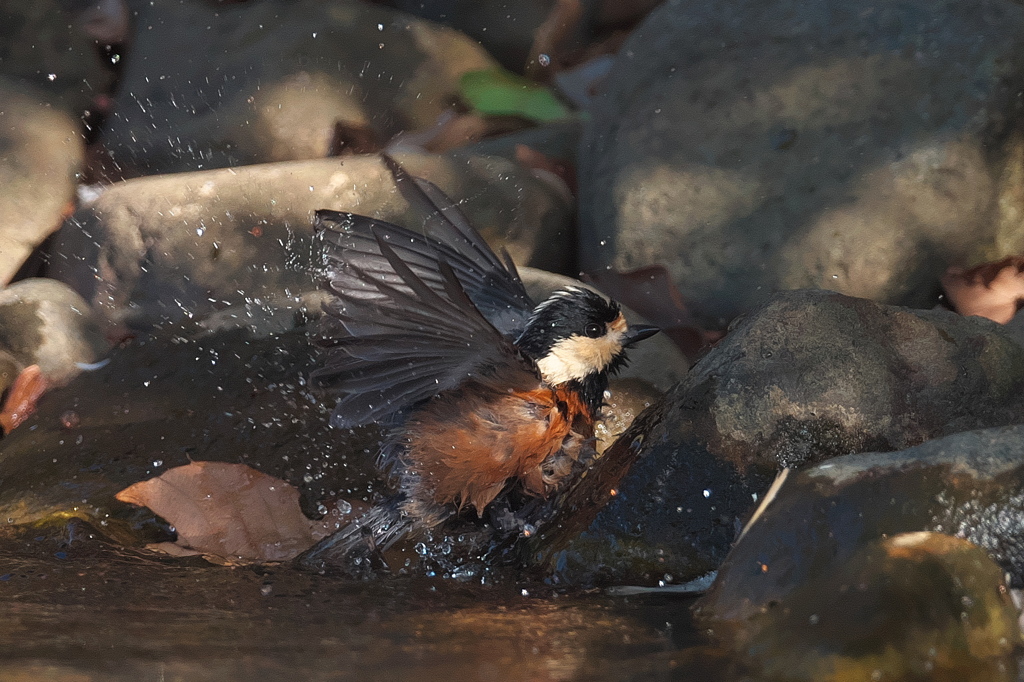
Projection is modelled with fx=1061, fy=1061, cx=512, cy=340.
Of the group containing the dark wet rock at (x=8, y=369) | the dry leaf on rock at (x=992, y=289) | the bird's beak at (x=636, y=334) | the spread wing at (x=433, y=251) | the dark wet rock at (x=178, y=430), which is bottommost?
the dark wet rock at (x=8, y=369)

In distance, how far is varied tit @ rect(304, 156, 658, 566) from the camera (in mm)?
3301

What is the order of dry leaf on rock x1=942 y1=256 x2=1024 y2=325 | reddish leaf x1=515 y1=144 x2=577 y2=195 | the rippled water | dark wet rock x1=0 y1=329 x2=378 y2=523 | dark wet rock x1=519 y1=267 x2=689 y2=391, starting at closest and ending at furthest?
the rippled water < dark wet rock x1=0 y1=329 x2=378 y2=523 < dark wet rock x1=519 y1=267 x2=689 y2=391 < dry leaf on rock x1=942 y1=256 x2=1024 y2=325 < reddish leaf x1=515 y1=144 x2=577 y2=195

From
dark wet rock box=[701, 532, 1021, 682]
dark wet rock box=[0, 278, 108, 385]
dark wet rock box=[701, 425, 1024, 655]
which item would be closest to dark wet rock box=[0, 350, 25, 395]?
dark wet rock box=[0, 278, 108, 385]

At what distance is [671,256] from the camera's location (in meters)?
5.05

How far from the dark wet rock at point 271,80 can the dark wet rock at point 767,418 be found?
3689 millimetres

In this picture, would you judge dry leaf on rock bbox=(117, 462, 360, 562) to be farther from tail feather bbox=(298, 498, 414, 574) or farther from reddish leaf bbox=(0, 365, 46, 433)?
reddish leaf bbox=(0, 365, 46, 433)

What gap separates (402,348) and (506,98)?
12.8 feet

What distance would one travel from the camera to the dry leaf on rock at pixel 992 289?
4516 millimetres

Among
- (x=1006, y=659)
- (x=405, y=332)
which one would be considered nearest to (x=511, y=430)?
(x=405, y=332)

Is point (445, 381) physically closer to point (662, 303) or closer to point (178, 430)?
point (178, 430)

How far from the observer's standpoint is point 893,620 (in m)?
2.22

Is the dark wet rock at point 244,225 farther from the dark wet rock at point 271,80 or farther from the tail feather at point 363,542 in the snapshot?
the tail feather at point 363,542

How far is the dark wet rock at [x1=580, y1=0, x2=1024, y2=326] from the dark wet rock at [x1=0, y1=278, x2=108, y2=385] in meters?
2.49

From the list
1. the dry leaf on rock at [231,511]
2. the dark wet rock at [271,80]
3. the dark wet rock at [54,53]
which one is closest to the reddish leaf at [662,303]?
the dry leaf on rock at [231,511]
